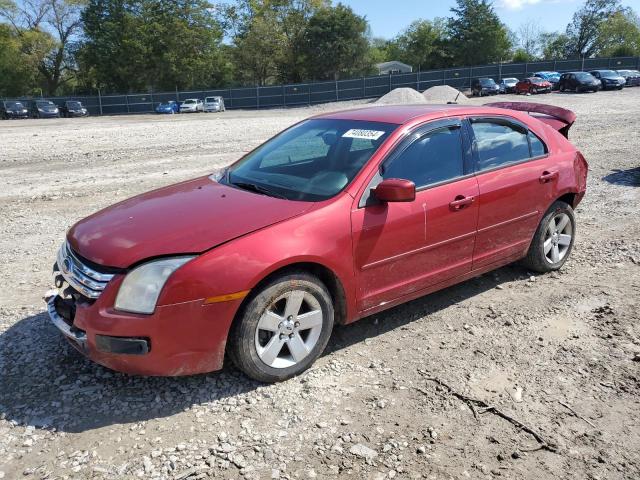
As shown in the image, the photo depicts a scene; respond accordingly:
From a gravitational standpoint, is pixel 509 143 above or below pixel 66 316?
above

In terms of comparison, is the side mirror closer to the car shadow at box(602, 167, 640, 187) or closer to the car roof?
the car roof

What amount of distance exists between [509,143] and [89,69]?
235ft

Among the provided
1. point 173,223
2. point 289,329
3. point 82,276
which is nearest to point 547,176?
point 289,329

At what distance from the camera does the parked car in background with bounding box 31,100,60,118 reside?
4844cm

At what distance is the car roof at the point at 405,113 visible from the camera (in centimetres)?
426

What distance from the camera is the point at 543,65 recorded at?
55.4 metres

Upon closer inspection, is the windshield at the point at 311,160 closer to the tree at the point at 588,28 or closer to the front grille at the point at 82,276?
the front grille at the point at 82,276

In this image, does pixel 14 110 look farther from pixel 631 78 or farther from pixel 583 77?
pixel 631 78

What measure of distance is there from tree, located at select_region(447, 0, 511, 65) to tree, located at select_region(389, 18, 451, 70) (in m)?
1.55

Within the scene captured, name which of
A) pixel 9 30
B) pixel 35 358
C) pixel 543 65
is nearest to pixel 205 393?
pixel 35 358

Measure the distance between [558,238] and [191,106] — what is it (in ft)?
158

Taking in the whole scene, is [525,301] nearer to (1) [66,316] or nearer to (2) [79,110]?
(1) [66,316]

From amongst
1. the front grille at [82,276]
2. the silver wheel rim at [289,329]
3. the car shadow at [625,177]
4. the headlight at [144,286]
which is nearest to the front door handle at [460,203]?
the silver wheel rim at [289,329]

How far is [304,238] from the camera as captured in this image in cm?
341
